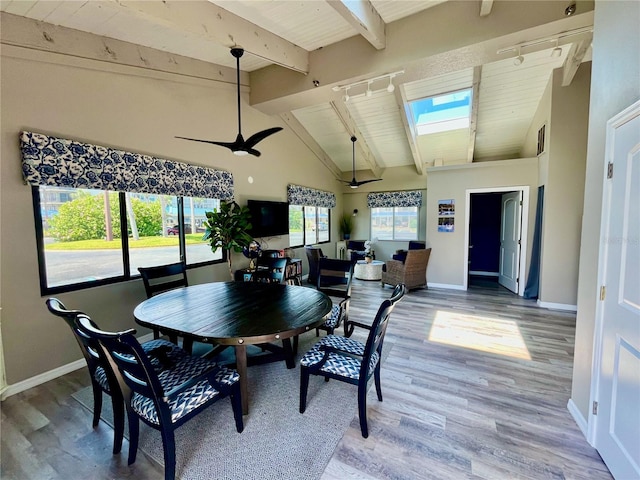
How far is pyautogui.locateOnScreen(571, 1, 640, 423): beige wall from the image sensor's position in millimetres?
1528

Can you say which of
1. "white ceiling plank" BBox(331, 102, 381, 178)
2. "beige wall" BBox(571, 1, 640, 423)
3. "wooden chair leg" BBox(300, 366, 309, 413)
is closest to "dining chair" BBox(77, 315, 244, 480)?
"wooden chair leg" BBox(300, 366, 309, 413)

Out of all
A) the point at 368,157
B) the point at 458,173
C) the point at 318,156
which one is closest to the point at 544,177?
the point at 458,173

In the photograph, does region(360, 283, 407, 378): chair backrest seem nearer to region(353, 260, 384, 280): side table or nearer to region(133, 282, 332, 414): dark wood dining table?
region(133, 282, 332, 414): dark wood dining table

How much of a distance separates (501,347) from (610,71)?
2.69m

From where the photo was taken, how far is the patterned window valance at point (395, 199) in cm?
763

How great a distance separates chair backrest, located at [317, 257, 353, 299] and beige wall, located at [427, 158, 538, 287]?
3394 mm

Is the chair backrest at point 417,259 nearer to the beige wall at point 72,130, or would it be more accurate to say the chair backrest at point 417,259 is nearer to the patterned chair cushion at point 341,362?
the patterned chair cushion at point 341,362

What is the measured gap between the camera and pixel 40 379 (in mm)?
2518

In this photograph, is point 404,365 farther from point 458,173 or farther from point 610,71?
point 458,173

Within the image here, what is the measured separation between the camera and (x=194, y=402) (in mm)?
1576

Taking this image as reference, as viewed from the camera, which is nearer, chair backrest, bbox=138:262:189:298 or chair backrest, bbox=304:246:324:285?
chair backrest, bbox=138:262:189:298

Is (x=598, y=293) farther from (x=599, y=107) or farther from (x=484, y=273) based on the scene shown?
(x=484, y=273)

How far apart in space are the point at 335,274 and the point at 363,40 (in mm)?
3001

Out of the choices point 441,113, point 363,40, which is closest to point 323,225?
point 441,113
